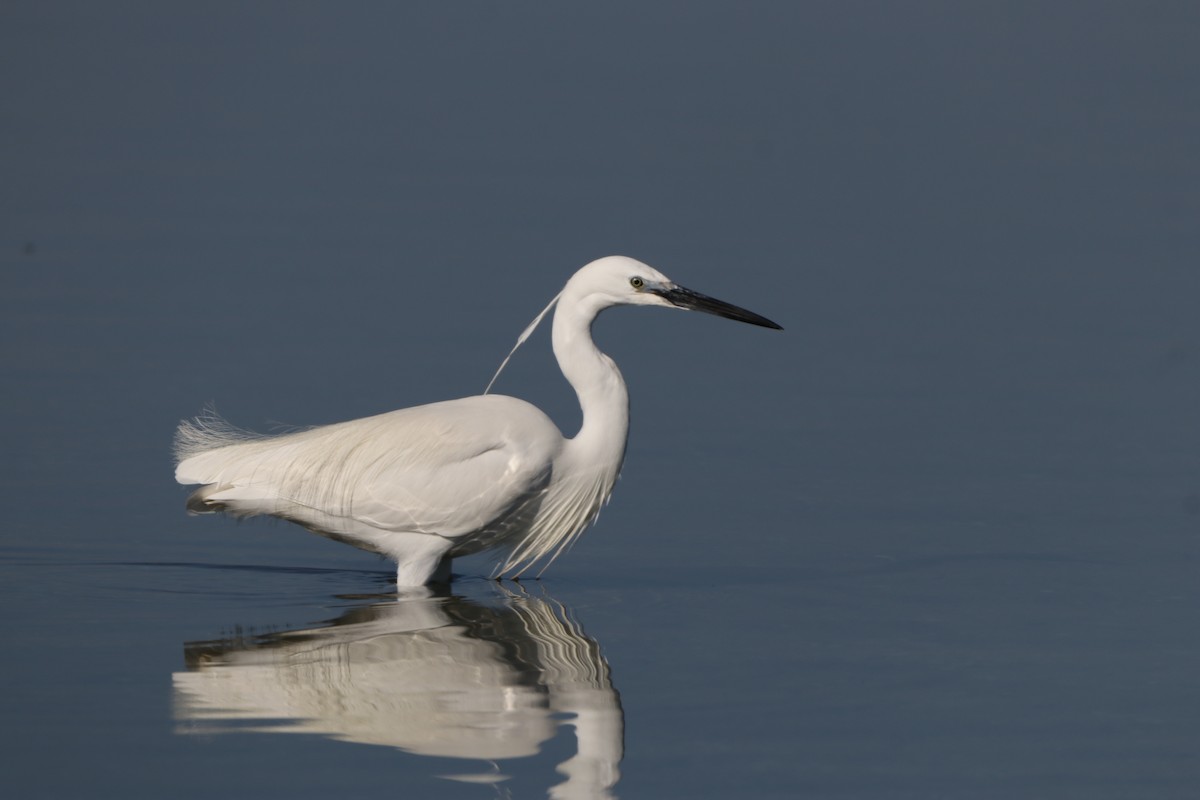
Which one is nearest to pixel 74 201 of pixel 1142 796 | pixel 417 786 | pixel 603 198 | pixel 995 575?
pixel 603 198

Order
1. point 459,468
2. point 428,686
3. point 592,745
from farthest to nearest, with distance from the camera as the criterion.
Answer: point 459,468
point 428,686
point 592,745

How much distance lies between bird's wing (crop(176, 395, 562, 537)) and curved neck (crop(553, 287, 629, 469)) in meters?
0.17

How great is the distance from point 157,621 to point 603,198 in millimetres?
6706

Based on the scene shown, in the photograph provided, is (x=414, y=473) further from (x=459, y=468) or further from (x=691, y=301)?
(x=691, y=301)

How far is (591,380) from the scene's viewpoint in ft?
24.9

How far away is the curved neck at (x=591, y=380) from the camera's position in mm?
7555

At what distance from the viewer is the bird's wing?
7438 millimetres

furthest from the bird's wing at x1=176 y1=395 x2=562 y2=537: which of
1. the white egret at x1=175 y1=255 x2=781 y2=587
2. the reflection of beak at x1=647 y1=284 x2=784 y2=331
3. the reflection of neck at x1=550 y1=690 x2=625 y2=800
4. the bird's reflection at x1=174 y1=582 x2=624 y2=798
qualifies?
the reflection of neck at x1=550 y1=690 x2=625 y2=800

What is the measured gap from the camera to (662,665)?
6383mm

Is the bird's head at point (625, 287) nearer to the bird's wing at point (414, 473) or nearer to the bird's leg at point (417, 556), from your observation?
the bird's wing at point (414, 473)

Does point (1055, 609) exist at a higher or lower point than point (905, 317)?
lower

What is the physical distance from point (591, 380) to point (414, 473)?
816 millimetres

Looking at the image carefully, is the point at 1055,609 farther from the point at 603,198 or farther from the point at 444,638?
the point at 603,198

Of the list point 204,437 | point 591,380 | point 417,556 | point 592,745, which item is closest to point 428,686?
point 592,745
